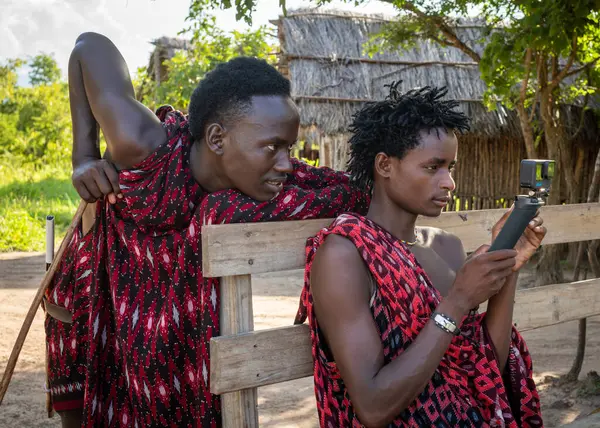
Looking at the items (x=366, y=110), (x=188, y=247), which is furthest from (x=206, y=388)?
(x=366, y=110)

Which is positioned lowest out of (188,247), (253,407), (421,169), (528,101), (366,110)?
(253,407)

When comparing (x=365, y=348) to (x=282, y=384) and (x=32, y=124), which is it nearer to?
(x=282, y=384)

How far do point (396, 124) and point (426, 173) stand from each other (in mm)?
162

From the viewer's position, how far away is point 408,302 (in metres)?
1.81

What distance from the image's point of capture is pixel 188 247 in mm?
2012

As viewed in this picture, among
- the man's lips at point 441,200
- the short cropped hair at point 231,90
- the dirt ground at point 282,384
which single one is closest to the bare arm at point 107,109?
the short cropped hair at point 231,90

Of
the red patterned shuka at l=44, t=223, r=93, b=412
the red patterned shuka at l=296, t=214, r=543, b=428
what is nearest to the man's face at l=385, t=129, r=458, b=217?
the red patterned shuka at l=296, t=214, r=543, b=428

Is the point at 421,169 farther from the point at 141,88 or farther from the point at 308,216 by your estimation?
the point at 141,88

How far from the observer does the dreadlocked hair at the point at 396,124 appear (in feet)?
6.31

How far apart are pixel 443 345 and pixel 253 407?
2.07 feet

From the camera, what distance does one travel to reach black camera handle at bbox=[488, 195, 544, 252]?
1812mm

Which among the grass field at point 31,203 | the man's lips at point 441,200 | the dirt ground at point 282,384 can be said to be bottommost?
the dirt ground at point 282,384

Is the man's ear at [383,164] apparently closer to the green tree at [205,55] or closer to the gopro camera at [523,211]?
the gopro camera at [523,211]

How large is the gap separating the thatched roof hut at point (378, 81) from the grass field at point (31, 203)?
14.3 feet
